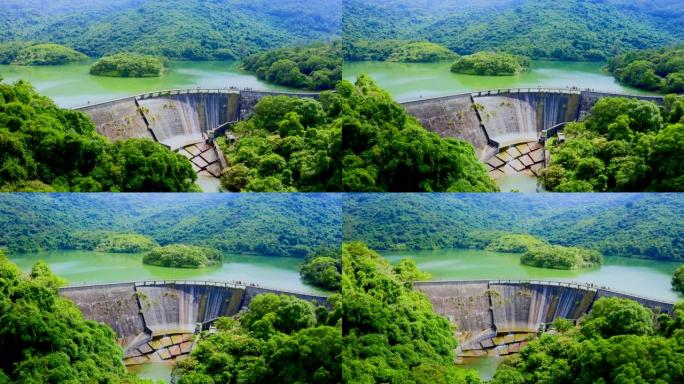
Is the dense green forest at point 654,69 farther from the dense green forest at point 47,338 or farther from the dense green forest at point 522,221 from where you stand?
the dense green forest at point 47,338

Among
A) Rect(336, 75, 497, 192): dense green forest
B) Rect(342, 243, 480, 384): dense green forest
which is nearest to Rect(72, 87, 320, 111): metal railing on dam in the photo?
Rect(336, 75, 497, 192): dense green forest

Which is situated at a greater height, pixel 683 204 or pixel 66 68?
pixel 66 68

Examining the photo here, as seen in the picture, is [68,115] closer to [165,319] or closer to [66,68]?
[66,68]

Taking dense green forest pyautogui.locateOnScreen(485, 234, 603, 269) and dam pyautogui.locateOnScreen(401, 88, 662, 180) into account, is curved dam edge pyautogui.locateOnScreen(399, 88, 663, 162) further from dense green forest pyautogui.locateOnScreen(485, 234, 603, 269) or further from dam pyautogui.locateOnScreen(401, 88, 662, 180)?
dense green forest pyautogui.locateOnScreen(485, 234, 603, 269)

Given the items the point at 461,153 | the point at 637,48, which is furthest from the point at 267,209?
the point at 637,48

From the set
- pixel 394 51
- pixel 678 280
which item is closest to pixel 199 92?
pixel 394 51

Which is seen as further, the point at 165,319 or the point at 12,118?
the point at 165,319

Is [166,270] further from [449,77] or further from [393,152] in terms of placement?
[449,77]
